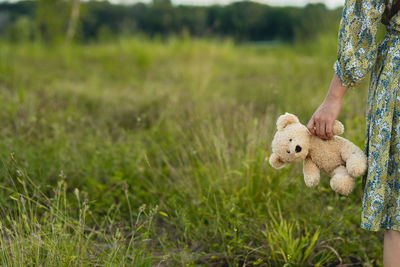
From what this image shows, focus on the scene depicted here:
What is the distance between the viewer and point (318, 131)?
5.73ft

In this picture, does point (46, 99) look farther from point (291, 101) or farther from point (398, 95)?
point (398, 95)

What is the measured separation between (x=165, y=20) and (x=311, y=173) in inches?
346

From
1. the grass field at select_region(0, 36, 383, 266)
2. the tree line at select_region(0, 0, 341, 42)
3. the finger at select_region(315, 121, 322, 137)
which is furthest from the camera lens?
the tree line at select_region(0, 0, 341, 42)

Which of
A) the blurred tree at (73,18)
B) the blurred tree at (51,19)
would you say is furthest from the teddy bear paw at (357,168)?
the blurred tree at (73,18)

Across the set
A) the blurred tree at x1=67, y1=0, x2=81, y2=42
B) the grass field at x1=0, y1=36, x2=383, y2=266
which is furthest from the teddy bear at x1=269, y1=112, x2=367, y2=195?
the blurred tree at x1=67, y1=0, x2=81, y2=42

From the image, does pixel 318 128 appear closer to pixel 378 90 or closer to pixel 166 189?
pixel 378 90

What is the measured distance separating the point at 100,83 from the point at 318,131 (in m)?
5.47

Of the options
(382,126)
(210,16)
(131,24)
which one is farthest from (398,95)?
(131,24)

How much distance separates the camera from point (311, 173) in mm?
1837

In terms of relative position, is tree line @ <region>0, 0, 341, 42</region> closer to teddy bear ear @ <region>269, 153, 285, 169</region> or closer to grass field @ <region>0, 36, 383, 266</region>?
grass field @ <region>0, 36, 383, 266</region>

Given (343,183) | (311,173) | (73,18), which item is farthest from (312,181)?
(73,18)

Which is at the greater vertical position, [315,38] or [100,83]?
[315,38]

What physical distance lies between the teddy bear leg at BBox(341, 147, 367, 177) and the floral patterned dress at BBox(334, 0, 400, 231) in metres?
0.03

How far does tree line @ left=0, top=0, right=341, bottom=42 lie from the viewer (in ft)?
24.8
